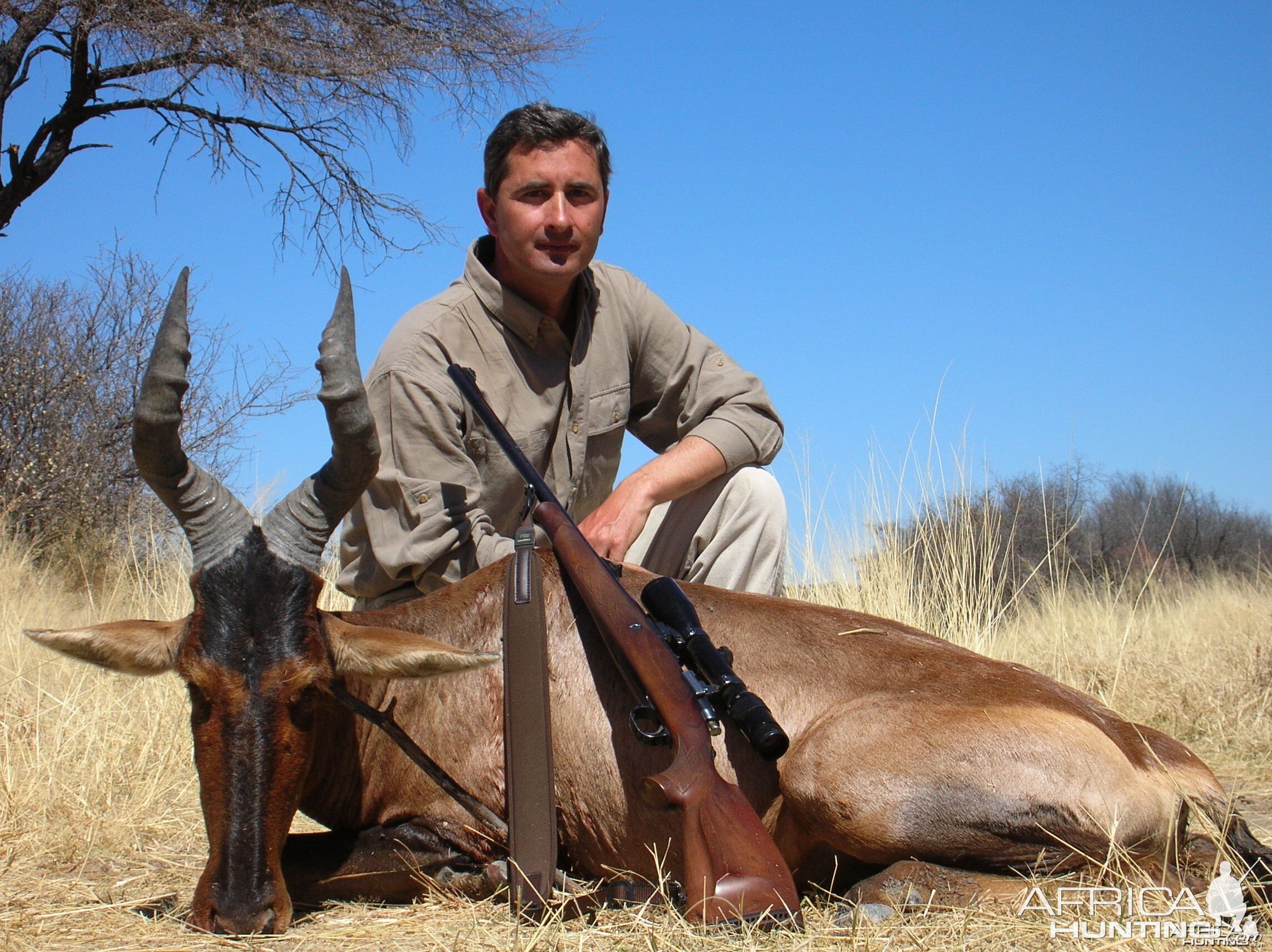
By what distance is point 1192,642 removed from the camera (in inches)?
332

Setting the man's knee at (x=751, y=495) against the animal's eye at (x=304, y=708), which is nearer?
the animal's eye at (x=304, y=708)

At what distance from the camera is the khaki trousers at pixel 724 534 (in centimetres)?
546

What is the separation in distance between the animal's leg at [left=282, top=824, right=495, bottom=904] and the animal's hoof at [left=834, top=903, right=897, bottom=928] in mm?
1161

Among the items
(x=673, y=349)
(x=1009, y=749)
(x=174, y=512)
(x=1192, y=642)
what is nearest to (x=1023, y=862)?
(x=1009, y=749)

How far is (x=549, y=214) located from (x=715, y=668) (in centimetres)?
255

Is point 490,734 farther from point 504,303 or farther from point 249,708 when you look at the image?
point 504,303

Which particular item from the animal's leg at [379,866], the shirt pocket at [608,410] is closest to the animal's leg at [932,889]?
the animal's leg at [379,866]

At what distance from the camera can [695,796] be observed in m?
3.01

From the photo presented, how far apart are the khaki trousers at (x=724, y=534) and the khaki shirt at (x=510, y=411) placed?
0.18 m

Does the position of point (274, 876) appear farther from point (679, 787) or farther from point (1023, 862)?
point (1023, 862)

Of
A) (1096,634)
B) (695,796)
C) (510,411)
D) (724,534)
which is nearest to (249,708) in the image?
(695,796)

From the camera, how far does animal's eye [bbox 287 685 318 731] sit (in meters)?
3.22

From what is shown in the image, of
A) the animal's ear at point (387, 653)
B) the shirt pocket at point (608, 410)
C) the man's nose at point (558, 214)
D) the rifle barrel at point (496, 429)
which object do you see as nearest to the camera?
the animal's ear at point (387, 653)

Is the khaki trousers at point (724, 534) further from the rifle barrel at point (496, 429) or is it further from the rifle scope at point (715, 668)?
the rifle scope at point (715, 668)
